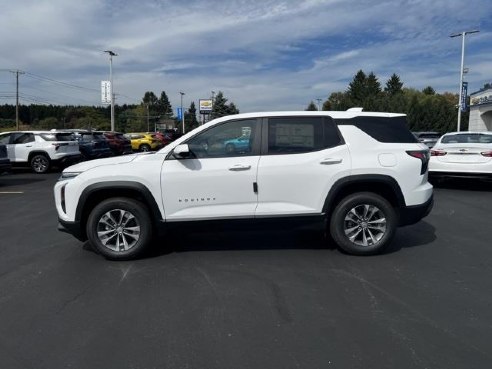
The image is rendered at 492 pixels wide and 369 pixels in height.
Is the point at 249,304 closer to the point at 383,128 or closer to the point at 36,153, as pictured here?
the point at 383,128

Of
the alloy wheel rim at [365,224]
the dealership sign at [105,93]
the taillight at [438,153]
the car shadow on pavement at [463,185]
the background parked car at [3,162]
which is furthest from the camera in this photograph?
the dealership sign at [105,93]

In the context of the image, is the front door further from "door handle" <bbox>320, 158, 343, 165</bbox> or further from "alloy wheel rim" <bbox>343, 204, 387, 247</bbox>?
"alloy wheel rim" <bbox>343, 204, 387, 247</bbox>

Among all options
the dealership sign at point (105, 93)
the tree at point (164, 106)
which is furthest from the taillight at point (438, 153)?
the tree at point (164, 106)

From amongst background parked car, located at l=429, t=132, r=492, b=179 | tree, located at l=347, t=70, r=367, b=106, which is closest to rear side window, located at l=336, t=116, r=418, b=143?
background parked car, located at l=429, t=132, r=492, b=179

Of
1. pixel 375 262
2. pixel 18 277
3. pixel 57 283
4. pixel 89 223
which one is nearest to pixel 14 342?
pixel 57 283

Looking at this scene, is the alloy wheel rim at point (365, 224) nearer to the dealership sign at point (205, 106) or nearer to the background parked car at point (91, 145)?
the background parked car at point (91, 145)

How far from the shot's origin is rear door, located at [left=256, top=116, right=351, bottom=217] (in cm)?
560

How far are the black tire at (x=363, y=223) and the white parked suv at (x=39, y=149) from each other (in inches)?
580

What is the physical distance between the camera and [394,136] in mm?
5895

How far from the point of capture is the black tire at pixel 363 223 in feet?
18.8

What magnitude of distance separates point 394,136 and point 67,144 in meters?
15.2

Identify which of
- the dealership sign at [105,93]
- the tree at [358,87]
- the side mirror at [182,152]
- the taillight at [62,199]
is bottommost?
the taillight at [62,199]

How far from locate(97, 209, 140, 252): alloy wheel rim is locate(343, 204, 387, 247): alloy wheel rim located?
8.44 ft

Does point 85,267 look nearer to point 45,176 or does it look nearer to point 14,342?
point 14,342
